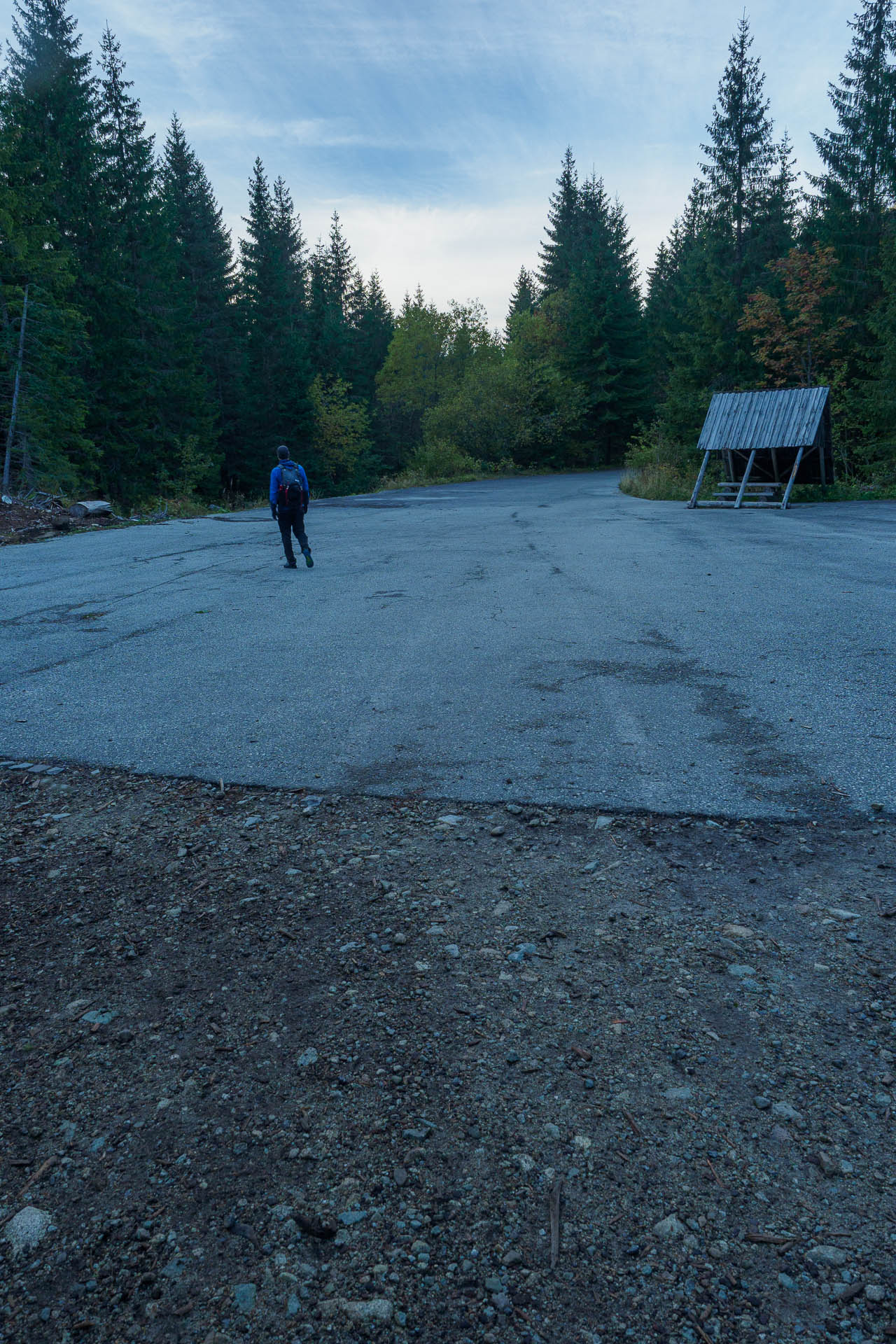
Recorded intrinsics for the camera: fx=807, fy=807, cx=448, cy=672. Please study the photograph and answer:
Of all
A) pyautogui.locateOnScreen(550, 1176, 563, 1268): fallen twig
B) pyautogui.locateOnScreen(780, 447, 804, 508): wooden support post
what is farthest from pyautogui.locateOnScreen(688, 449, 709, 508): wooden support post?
pyautogui.locateOnScreen(550, 1176, 563, 1268): fallen twig

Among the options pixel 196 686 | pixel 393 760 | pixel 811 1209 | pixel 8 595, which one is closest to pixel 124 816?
pixel 393 760

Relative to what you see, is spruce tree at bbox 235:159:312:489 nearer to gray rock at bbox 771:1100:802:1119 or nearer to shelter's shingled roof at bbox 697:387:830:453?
shelter's shingled roof at bbox 697:387:830:453

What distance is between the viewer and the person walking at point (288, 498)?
11.8 m

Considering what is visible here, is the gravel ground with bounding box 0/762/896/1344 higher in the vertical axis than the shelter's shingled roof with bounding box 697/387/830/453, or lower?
lower

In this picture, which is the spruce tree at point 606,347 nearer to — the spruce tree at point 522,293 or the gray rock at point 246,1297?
the spruce tree at point 522,293

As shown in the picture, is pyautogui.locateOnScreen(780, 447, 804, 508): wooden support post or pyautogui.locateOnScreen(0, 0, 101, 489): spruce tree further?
pyautogui.locateOnScreen(0, 0, 101, 489): spruce tree

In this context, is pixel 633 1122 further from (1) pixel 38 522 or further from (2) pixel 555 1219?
(1) pixel 38 522

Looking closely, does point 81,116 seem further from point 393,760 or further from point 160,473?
point 393,760

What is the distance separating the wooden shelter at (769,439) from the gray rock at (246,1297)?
68.4 feet

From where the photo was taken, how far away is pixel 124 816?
4.12 meters

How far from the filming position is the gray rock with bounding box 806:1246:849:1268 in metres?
1.79

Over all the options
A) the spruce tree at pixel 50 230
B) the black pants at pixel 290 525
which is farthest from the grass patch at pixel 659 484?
the spruce tree at pixel 50 230

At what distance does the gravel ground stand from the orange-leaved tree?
33.3m

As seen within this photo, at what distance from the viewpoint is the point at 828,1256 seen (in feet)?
5.91
